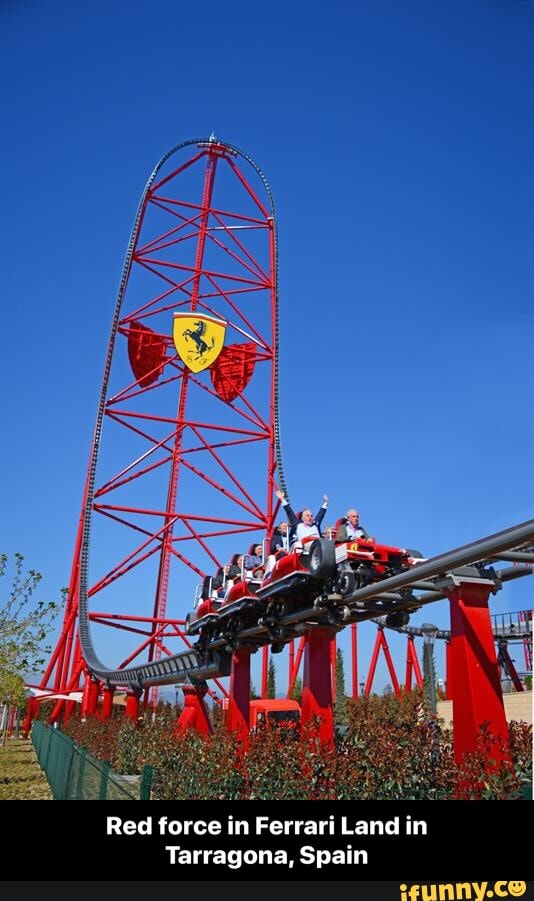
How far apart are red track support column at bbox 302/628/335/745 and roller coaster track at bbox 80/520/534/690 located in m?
0.15

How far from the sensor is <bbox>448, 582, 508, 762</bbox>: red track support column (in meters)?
5.03

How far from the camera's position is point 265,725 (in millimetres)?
6875

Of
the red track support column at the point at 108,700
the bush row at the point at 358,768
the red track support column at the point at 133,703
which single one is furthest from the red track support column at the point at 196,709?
the red track support column at the point at 108,700

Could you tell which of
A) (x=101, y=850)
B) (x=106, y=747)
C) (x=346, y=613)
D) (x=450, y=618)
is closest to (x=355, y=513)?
(x=346, y=613)

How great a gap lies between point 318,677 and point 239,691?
2.32 m

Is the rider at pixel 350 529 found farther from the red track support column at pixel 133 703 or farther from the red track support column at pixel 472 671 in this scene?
the red track support column at pixel 133 703

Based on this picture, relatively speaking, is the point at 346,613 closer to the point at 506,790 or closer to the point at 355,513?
the point at 355,513

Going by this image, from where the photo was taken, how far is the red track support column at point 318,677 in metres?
7.38

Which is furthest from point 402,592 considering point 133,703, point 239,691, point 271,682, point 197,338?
point 271,682

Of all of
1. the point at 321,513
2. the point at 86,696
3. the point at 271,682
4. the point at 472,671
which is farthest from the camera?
the point at 271,682

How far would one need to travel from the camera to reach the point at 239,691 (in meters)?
9.54

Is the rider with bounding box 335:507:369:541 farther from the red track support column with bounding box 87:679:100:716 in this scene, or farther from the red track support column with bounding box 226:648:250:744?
the red track support column with bounding box 87:679:100:716

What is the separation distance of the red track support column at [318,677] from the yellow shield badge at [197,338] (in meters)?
11.0

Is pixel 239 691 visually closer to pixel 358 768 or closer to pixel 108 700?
pixel 358 768
